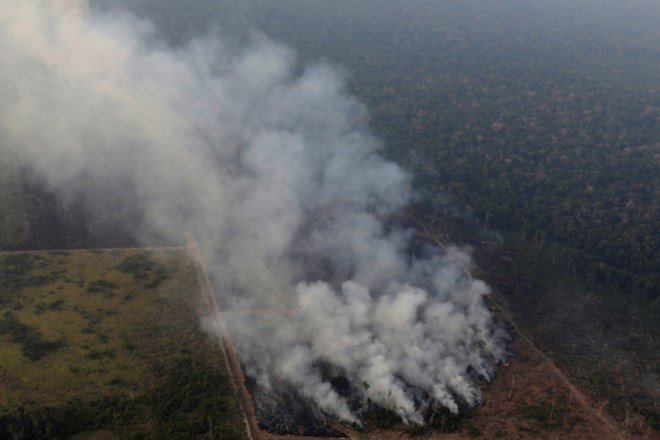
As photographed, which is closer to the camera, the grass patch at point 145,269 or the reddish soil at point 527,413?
the reddish soil at point 527,413

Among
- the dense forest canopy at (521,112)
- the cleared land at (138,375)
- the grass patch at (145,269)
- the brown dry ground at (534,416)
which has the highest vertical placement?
the dense forest canopy at (521,112)

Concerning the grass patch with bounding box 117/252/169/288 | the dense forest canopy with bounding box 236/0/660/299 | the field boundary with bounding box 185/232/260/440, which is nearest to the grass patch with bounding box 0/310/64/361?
the grass patch with bounding box 117/252/169/288

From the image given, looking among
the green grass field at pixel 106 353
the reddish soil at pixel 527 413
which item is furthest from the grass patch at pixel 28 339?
the reddish soil at pixel 527 413

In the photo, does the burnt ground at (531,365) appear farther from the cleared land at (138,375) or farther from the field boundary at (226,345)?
the field boundary at (226,345)

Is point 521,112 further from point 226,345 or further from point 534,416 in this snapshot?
point 226,345

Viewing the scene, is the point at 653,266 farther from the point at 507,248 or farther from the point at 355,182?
the point at 355,182

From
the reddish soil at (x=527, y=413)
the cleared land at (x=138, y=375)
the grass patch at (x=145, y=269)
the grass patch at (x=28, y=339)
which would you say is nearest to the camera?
the cleared land at (x=138, y=375)

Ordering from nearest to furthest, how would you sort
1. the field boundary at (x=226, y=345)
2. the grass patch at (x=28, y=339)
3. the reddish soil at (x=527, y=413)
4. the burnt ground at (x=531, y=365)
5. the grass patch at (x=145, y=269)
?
1. the field boundary at (x=226, y=345)
2. the reddish soil at (x=527, y=413)
3. the burnt ground at (x=531, y=365)
4. the grass patch at (x=28, y=339)
5. the grass patch at (x=145, y=269)
